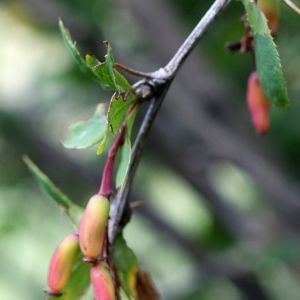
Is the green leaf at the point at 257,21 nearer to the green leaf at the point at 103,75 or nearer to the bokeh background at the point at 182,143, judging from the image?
the green leaf at the point at 103,75

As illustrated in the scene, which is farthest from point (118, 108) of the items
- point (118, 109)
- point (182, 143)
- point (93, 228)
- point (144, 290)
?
point (182, 143)

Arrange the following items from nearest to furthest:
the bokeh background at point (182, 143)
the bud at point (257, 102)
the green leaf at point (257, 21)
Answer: the green leaf at point (257, 21) < the bud at point (257, 102) < the bokeh background at point (182, 143)

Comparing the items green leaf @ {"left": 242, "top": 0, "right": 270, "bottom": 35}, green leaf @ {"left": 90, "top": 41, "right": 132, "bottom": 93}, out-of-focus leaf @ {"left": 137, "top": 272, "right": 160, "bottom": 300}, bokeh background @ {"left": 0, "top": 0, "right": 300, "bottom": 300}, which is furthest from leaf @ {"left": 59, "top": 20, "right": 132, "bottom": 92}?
bokeh background @ {"left": 0, "top": 0, "right": 300, "bottom": 300}

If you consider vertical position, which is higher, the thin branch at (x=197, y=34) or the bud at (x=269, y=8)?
the thin branch at (x=197, y=34)

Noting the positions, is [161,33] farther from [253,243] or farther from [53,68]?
[253,243]

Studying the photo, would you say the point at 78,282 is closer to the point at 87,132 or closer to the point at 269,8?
the point at 87,132

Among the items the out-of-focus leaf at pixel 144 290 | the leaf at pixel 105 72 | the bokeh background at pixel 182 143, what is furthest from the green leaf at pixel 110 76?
the bokeh background at pixel 182 143
